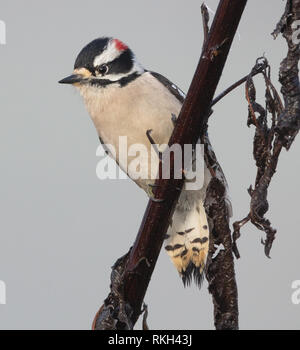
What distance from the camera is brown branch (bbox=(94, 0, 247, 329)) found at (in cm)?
166

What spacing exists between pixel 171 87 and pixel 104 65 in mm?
461

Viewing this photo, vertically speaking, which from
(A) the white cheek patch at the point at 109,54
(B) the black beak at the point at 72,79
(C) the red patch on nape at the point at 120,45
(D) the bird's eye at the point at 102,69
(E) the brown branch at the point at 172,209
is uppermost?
(C) the red patch on nape at the point at 120,45

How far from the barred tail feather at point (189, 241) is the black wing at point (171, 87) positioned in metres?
0.73

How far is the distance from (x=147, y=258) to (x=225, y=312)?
1.03ft

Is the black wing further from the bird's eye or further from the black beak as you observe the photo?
the black beak

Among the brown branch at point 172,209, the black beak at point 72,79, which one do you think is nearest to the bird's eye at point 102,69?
the black beak at point 72,79

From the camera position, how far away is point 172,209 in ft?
6.42

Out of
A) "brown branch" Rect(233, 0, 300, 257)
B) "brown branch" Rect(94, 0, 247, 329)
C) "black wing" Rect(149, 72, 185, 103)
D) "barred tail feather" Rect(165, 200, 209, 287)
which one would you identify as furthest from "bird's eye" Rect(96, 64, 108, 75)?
"brown branch" Rect(233, 0, 300, 257)

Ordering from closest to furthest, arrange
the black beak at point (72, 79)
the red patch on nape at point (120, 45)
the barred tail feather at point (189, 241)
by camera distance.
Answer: the black beak at point (72, 79)
the red patch on nape at point (120, 45)
the barred tail feather at point (189, 241)

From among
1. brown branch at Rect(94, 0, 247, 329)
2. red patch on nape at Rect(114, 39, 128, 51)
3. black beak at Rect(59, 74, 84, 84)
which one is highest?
red patch on nape at Rect(114, 39, 128, 51)

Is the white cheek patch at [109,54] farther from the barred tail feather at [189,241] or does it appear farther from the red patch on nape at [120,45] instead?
the barred tail feather at [189,241]

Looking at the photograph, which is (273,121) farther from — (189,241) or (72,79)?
(189,241)

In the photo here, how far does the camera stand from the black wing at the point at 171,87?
352 cm
